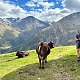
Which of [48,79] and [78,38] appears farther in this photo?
[78,38]

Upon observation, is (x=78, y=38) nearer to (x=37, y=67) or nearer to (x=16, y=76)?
(x=37, y=67)

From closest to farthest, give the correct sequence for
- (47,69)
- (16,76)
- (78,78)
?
(78,78) < (16,76) < (47,69)

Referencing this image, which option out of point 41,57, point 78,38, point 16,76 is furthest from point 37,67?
point 78,38

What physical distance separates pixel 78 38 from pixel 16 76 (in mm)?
10140

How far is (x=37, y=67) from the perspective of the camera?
30.9 meters

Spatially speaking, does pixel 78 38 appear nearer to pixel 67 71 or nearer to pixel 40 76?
pixel 67 71

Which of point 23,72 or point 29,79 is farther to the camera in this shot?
point 23,72

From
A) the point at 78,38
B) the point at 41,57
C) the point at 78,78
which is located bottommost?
the point at 78,78

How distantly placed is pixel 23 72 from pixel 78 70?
6.61m

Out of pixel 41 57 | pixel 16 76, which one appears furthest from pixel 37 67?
pixel 16 76

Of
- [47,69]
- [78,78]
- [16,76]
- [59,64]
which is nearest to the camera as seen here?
[78,78]

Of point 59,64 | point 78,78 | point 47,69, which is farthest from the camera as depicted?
point 59,64

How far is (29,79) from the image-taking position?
25.3 metres

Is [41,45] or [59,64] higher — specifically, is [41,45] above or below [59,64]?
above
